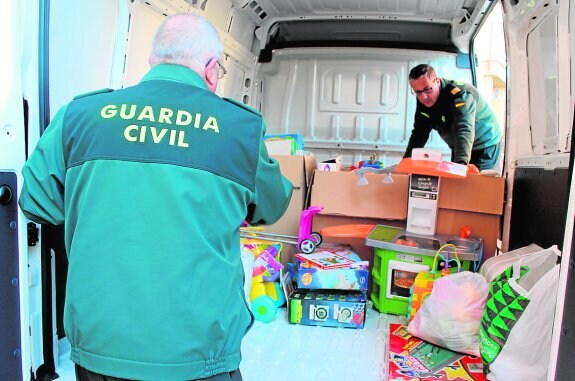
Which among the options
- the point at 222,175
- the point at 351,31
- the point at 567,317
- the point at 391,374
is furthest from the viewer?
the point at 351,31

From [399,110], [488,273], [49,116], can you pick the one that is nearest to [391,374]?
[488,273]

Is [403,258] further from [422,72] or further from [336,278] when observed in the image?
[422,72]

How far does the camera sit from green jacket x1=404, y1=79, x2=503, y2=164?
3.41 metres

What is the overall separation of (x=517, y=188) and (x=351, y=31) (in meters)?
2.37

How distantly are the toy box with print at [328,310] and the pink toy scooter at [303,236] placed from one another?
343mm

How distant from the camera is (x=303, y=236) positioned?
290 cm

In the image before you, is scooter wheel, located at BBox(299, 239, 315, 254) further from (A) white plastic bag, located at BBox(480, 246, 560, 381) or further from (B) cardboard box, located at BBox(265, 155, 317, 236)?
(A) white plastic bag, located at BBox(480, 246, 560, 381)

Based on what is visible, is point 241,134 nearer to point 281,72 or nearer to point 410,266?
point 410,266

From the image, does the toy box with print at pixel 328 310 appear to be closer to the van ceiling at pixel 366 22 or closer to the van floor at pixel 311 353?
the van floor at pixel 311 353

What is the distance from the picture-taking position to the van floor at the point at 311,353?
2.00 meters

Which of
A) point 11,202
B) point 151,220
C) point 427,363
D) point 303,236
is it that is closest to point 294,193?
point 303,236

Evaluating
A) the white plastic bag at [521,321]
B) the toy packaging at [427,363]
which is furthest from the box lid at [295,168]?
the white plastic bag at [521,321]

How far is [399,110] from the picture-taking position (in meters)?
4.45

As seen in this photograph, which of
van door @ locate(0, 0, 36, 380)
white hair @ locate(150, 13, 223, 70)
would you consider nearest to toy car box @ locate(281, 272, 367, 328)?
van door @ locate(0, 0, 36, 380)
